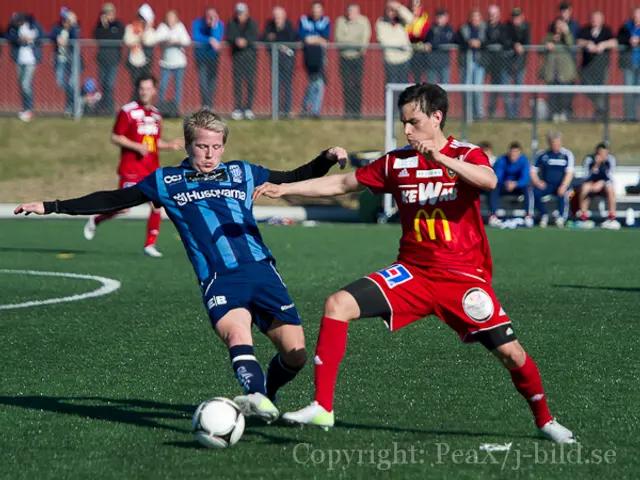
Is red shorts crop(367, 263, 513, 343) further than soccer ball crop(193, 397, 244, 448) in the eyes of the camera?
Yes

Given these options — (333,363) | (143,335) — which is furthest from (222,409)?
(143,335)

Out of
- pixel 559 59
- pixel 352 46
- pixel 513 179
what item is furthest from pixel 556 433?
pixel 352 46

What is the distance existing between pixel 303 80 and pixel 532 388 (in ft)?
65.2

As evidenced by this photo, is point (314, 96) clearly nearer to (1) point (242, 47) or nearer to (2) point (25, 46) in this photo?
(1) point (242, 47)

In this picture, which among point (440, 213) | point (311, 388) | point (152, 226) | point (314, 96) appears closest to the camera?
point (440, 213)

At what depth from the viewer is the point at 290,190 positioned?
18.5 feet

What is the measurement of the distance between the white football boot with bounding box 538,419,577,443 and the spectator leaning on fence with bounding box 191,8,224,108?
62.4 feet

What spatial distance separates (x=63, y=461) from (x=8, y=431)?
0.69m

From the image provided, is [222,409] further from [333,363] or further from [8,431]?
[8,431]

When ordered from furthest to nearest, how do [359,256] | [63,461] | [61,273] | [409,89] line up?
[359,256], [61,273], [409,89], [63,461]

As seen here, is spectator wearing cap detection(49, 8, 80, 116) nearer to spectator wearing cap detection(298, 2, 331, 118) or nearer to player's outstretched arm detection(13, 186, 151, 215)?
spectator wearing cap detection(298, 2, 331, 118)

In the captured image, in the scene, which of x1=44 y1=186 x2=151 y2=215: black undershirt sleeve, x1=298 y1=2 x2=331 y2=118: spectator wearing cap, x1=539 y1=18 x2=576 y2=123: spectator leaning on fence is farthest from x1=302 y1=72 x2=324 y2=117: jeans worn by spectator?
x1=44 y1=186 x2=151 y2=215: black undershirt sleeve

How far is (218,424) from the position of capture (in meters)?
5.24

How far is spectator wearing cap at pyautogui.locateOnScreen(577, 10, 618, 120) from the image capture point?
22.5m
